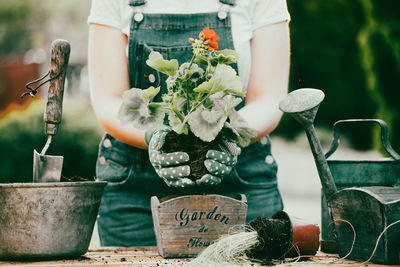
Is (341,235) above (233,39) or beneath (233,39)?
beneath

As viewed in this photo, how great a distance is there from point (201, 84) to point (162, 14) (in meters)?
0.70

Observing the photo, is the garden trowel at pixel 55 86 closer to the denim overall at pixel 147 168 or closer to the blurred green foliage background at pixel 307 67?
the denim overall at pixel 147 168

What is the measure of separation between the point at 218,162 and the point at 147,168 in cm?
59

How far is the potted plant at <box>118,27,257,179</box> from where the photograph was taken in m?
1.53

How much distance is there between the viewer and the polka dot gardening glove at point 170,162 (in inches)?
60.5

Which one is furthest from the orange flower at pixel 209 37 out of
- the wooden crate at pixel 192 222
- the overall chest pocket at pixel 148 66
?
the overall chest pocket at pixel 148 66

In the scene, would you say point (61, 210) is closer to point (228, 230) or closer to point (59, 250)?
point (59, 250)

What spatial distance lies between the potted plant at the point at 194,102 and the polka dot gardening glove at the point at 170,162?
0.09 feet

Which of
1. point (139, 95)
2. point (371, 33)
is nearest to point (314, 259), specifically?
point (139, 95)

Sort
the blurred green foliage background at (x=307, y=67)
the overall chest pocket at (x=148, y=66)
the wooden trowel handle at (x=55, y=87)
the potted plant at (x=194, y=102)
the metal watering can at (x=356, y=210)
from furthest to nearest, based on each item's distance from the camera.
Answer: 1. the blurred green foliage background at (x=307, y=67)
2. the overall chest pocket at (x=148, y=66)
3. the wooden trowel handle at (x=55, y=87)
4. the potted plant at (x=194, y=102)
5. the metal watering can at (x=356, y=210)

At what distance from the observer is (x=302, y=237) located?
1570 mm

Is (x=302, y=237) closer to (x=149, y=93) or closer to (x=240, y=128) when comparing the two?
(x=240, y=128)

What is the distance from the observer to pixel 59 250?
1527 millimetres

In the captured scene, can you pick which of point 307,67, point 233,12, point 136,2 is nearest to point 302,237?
point 233,12
